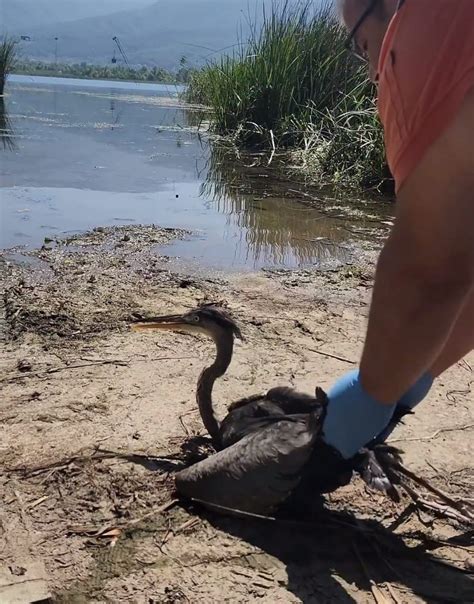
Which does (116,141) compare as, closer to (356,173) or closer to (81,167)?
(81,167)

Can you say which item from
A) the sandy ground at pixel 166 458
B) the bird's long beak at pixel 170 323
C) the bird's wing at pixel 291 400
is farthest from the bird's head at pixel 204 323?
the bird's wing at pixel 291 400

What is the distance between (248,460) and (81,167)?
8.17 m

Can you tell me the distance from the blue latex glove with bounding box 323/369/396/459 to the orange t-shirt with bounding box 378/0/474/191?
71cm

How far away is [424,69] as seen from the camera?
196cm

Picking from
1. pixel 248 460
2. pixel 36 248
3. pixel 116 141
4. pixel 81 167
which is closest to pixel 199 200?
pixel 81 167

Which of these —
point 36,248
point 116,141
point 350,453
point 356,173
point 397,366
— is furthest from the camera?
point 116,141

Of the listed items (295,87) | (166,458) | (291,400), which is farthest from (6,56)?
(291,400)

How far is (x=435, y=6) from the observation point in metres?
1.97

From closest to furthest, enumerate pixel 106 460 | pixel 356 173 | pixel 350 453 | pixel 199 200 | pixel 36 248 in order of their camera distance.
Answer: pixel 350 453, pixel 106 460, pixel 36 248, pixel 199 200, pixel 356 173

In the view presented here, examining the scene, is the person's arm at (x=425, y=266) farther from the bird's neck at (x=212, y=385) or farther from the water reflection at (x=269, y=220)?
the water reflection at (x=269, y=220)

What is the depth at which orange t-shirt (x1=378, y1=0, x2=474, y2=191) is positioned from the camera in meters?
1.90

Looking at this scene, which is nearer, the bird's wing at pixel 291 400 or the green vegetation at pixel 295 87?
the bird's wing at pixel 291 400

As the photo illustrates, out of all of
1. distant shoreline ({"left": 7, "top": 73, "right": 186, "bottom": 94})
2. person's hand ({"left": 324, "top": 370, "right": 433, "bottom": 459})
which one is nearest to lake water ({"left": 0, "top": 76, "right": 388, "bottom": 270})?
person's hand ({"left": 324, "top": 370, "right": 433, "bottom": 459})

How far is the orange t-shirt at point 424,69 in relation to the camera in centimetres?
190
